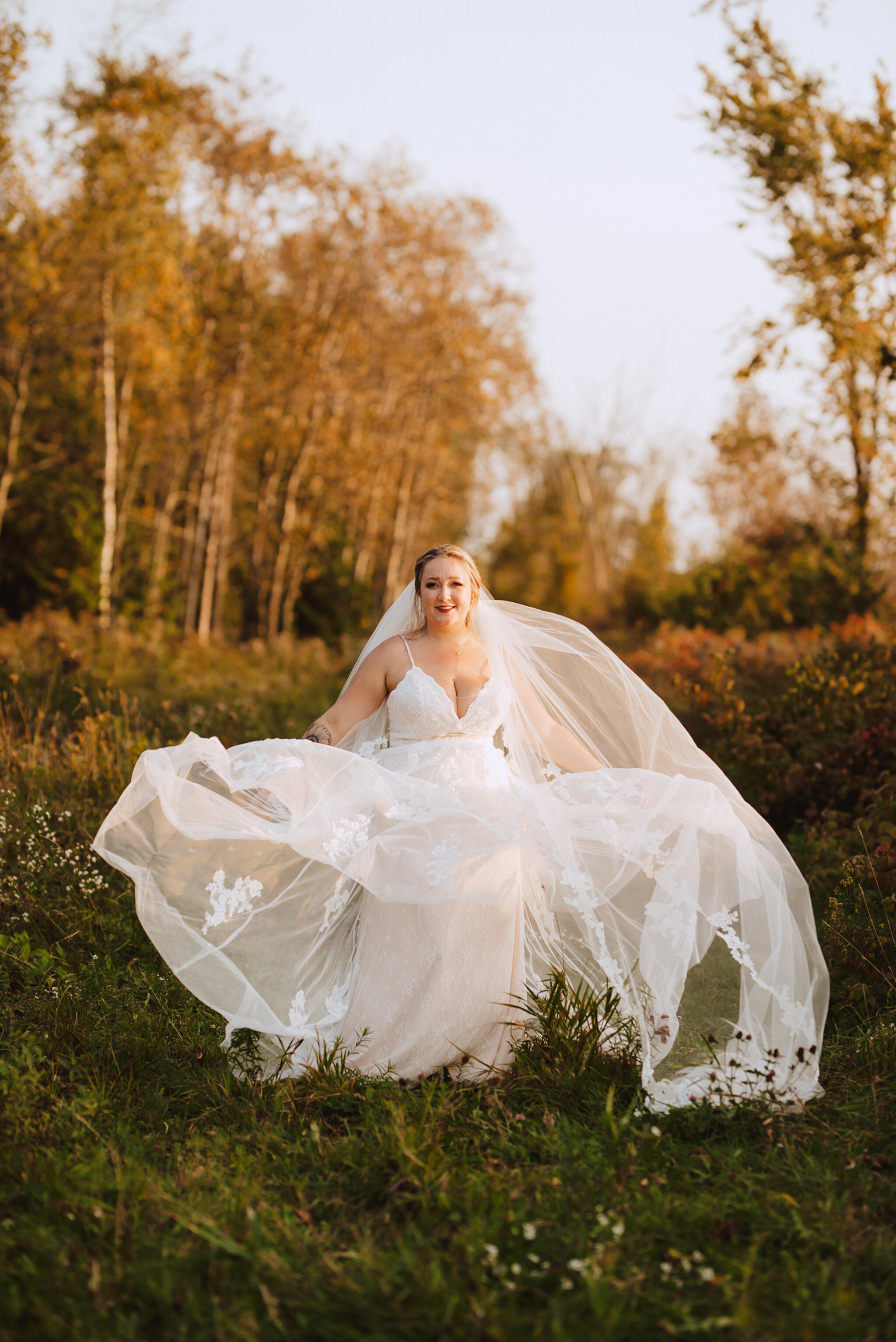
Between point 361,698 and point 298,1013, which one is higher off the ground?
point 361,698

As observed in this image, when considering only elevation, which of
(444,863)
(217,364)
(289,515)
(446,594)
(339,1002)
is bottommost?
(339,1002)

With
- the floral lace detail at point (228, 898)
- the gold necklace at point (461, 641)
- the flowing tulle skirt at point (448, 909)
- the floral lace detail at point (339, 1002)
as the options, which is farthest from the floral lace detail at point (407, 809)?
the gold necklace at point (461, 641)

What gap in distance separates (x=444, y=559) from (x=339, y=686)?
24.2 ft

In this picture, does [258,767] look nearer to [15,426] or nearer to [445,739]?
[445,739]

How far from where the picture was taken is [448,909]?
351cm

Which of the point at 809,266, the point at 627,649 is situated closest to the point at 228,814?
the point at 809,266

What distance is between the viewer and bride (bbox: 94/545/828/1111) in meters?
3.25

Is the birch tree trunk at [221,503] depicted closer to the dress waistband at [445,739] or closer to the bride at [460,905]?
the dress waistband at [445,739]

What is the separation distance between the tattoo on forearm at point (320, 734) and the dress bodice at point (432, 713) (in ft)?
0.97

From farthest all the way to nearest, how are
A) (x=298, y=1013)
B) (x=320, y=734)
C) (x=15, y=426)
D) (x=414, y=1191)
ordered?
1. (x=15, y=426)
2. (x=320, y=734)
3. (x=298, y=1013)
4. (x=414, y=1191)

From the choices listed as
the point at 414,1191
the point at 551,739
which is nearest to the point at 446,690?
the point at 551,739

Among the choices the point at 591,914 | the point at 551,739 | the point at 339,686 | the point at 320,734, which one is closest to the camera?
the point at 591,914

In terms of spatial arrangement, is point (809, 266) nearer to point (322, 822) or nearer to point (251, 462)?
point (322, 822)

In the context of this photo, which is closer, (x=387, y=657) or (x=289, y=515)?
(x=387, y=657)
